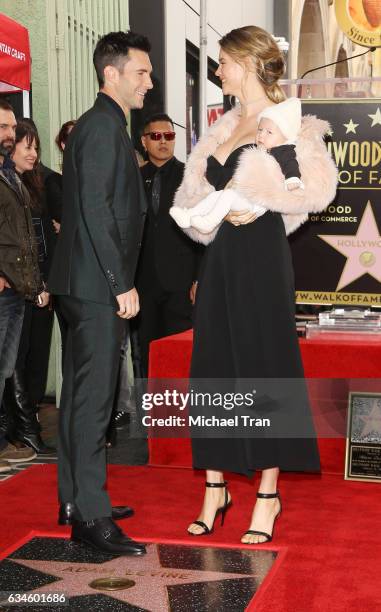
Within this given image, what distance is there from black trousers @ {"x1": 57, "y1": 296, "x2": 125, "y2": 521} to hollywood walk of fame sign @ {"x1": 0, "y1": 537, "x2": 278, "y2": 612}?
0.20 metres

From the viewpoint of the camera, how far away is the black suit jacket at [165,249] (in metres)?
5.44

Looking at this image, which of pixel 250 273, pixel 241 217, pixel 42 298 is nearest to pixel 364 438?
pixel 250 273

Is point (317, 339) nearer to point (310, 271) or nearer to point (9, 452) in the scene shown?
point (310, 271)

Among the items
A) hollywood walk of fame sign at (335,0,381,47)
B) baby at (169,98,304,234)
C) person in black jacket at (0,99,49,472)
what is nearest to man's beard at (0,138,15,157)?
person in black jacket at (0,99,49,472)

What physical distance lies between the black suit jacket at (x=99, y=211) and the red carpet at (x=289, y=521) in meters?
1.03

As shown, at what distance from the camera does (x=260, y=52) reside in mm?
3412

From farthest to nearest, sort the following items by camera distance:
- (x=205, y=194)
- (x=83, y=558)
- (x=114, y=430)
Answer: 1. (x=114, y=430)
2. (x=205, y=194)
3. (x=83, y=558)

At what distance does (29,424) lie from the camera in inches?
209

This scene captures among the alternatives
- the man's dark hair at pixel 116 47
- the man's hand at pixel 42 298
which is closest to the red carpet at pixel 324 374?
the man's hand at pixel 42 298

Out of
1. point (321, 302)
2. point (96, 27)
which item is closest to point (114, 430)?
point (321, 302)

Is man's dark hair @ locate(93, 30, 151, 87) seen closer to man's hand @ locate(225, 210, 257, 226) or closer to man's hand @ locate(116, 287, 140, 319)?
man's hand @ locate(225, 210, 257, 226)

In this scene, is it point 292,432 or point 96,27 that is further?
point 96,27

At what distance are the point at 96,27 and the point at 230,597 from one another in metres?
5.73

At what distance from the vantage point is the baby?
10.9 ft
